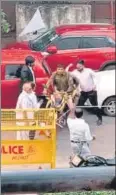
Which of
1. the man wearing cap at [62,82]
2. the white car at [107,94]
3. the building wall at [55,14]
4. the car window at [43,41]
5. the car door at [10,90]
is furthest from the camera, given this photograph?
the building wall at [55,14]

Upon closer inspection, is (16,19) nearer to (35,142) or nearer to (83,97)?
(83,97)

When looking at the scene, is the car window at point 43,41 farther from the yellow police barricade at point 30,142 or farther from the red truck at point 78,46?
the yellow police barricade at point 30,142

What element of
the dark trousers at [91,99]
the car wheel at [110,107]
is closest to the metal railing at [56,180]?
the dark trousers at [91,99]

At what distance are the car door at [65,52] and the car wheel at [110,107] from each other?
1.22 m

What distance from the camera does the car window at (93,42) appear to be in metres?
8.59

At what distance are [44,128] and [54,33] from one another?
4.45m

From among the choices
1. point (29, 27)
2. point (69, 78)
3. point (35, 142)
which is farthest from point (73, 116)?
point (29, 27)

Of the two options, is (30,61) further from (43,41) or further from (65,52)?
(43,41)

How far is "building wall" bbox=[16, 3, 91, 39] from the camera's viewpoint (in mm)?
10391

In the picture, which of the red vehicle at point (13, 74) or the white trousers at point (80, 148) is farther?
the red vehicle at point (13, 74)

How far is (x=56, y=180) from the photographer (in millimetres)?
943

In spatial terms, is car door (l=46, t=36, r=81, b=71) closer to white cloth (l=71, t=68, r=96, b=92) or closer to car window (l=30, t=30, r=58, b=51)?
car window (l=30, t=30, r=58, b=51)

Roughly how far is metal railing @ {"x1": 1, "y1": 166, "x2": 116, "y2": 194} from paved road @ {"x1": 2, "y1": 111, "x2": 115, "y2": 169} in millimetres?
4285

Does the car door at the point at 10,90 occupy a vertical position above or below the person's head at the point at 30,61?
below
